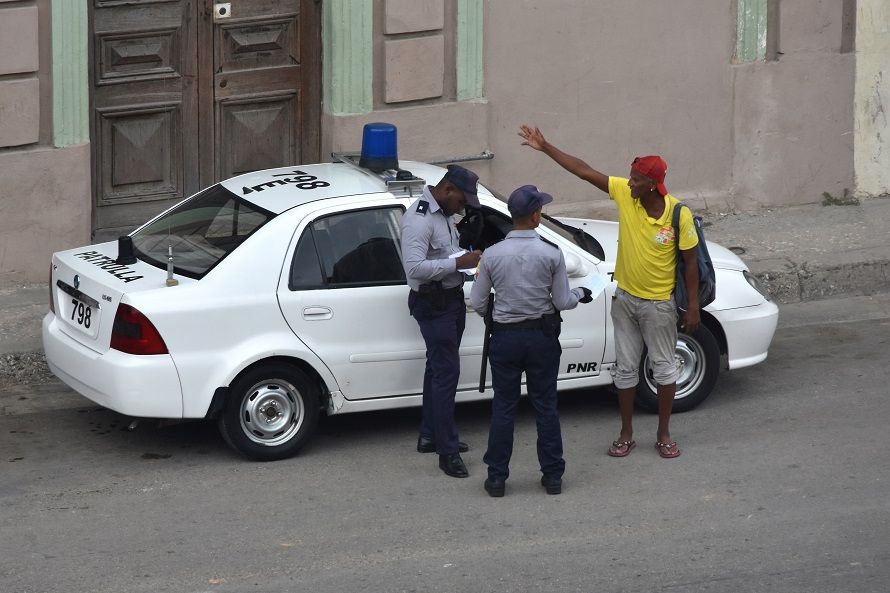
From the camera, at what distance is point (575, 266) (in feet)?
26.7

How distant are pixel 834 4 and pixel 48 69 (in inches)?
262

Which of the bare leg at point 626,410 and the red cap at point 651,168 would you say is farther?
the bare leg at point 626,410

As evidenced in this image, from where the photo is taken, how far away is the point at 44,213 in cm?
1055

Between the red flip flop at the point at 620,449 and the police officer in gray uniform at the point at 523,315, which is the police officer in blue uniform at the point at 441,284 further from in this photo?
the red flip flop at the point at 620,449

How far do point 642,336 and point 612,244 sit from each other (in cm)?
94

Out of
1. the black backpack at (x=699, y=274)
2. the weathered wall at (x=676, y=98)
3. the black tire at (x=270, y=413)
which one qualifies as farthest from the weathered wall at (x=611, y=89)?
the black tire at (x=270, y=413)

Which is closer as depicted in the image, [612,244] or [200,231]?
[200,231]

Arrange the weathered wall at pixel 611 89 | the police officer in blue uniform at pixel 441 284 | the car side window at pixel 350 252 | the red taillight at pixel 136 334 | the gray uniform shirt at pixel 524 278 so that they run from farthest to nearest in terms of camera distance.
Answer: the weathered wall at pixel 611 89 < the car side window at pixel 350 252 < the police officer in blue uniform at pixel 441 284 < the red taillight at pixel 136 334 < the gray uniform shirt at pixel 524 278

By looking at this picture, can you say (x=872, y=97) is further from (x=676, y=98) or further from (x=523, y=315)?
(x=523, y=315)

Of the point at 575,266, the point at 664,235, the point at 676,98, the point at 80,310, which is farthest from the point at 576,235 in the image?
the point at 676,98

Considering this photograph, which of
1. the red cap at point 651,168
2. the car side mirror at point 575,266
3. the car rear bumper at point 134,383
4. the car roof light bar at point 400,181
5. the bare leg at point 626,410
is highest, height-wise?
the red cap at point 651,168

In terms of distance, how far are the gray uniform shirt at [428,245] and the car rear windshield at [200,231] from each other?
79cm

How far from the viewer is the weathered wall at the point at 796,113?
41.7ft

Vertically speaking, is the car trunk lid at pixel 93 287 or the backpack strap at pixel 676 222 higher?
the backpack strap at pixel 676 222
